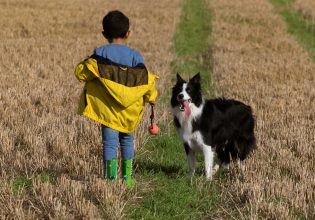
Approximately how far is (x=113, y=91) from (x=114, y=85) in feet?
0.19

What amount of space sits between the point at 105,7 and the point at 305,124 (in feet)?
68.9

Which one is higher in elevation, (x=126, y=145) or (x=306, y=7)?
(x=306, y=7)

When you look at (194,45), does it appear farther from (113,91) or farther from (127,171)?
(113,91)

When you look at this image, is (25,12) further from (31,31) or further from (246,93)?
(246,93)

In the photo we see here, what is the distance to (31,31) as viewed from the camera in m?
17.7

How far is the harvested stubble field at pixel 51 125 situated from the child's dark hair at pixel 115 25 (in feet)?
4.65

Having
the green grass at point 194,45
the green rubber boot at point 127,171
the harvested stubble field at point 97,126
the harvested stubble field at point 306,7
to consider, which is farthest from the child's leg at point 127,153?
the harvested stubble field at point 306,7

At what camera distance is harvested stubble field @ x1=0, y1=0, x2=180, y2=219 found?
452 cm

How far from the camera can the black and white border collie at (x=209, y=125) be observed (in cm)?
568

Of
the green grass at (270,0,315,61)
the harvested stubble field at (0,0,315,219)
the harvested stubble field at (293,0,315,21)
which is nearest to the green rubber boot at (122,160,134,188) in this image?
the harvested stubble field at (0,0,315,219)

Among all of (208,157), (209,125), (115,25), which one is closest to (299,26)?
(209,125)

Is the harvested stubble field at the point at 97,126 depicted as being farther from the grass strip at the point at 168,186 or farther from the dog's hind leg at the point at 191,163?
the dog's hind leg at the point at 191,163

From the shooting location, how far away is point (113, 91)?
4.80m

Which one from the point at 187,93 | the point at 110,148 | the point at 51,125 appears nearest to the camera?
the point at 110,148
